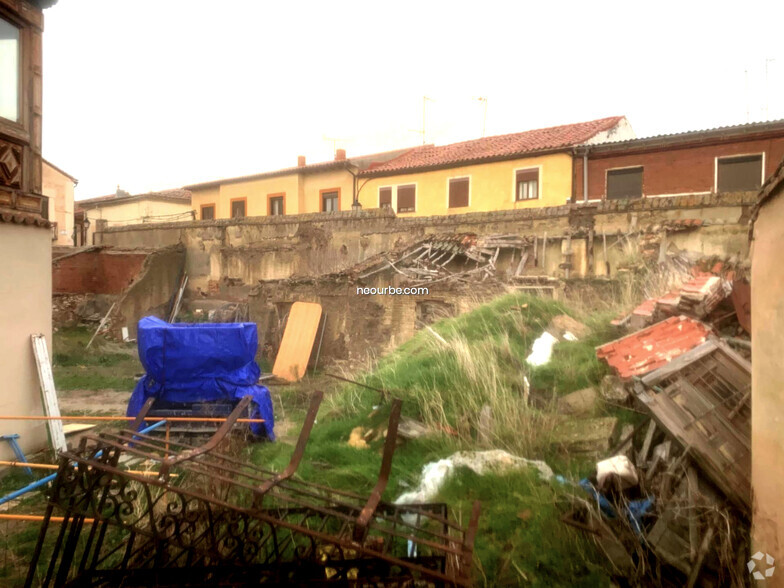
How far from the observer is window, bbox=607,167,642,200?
1689cm

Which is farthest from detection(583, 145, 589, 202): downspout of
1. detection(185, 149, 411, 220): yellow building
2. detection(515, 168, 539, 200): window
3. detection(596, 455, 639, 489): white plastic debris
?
detection(596, 455, 639, 489): white plastic debris

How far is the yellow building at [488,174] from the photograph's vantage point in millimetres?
17891

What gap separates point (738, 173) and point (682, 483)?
50.3 feet

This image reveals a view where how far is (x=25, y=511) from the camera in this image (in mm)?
5344

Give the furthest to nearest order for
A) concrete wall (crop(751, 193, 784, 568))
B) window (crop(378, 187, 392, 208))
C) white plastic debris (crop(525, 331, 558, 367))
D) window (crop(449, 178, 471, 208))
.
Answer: window (crop(378, 187, 392, 208)), window (crop(449, 178, 471, 208)), white plastic debris (crop(525, 331, 558, 367)), concrete wall (crop(751, 193, 784, 568))

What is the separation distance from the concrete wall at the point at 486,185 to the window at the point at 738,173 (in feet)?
14.1

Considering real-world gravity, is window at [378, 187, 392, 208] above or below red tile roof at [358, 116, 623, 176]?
below

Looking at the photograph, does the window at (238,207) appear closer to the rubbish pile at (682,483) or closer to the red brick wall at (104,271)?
the red brick wall at (104,271)

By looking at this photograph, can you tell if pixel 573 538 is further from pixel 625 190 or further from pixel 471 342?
pixel 625 190

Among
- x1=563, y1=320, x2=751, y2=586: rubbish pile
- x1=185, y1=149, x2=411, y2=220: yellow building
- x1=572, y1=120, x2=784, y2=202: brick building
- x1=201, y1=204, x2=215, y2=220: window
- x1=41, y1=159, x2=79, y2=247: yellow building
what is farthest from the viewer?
x1=201, y1=204, x2=215, y2=220: window

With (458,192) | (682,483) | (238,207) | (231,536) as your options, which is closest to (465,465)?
(682,483)

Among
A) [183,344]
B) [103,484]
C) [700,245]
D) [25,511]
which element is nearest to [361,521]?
[103,484]

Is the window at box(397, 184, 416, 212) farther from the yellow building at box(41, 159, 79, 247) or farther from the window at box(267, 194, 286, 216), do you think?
the yellow building at box(41, 159, 79, 247)

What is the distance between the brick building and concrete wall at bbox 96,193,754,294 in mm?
4933
